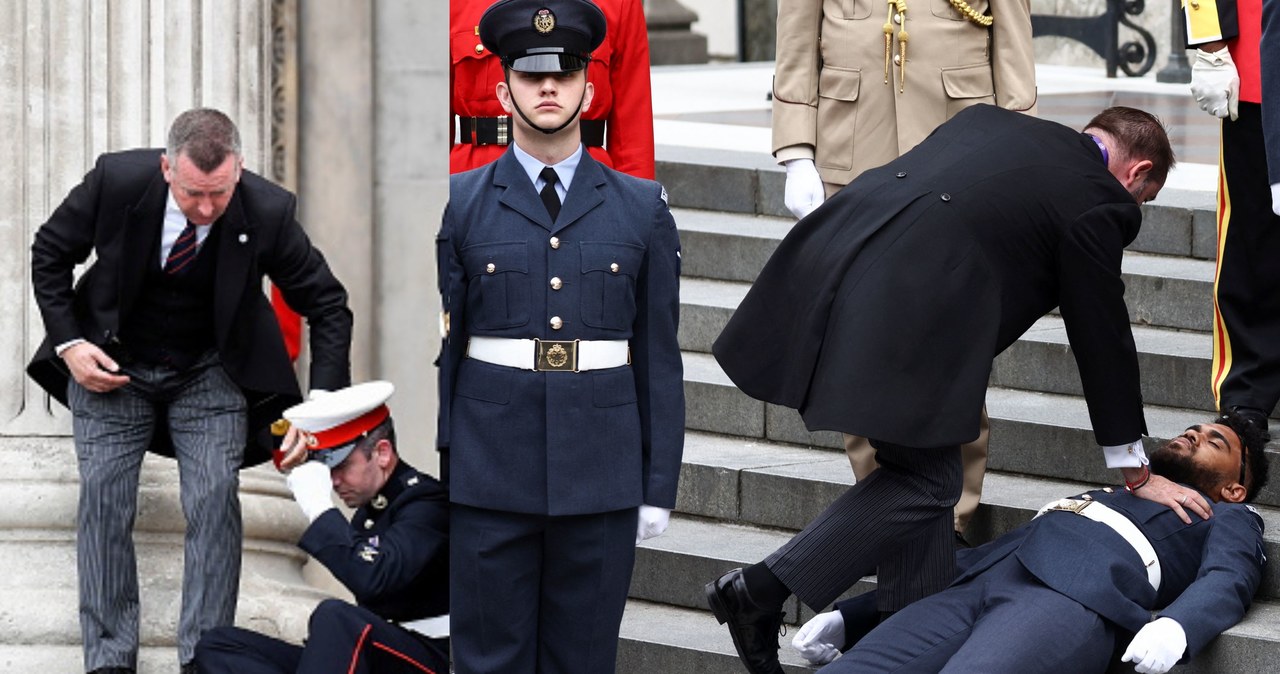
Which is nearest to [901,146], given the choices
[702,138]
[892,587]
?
[892,587]

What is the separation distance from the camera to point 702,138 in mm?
9516

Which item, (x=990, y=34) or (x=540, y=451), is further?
(x=990, y=34)

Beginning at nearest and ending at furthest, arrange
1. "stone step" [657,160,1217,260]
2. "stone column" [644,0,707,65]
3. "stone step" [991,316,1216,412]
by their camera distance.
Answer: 1. "stone step" [991,316,1216,412]
2. "stone step" [657,160,1217,260]
3. "stone column" [644,0,707,65]

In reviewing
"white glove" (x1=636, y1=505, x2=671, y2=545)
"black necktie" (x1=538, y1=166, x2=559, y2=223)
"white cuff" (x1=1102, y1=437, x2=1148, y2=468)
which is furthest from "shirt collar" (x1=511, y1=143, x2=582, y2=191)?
"white cuff" (x1=1102, y1=437, x2=1148, y2=468)

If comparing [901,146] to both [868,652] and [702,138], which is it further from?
[702,138]

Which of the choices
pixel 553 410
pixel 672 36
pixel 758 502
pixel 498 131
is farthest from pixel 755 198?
pixel 672 36

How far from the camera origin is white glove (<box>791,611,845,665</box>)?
18.6ft

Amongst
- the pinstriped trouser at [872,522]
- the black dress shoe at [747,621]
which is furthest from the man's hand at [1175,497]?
the black dress shoe at [747,621]

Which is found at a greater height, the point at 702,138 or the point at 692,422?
the point at 702,138

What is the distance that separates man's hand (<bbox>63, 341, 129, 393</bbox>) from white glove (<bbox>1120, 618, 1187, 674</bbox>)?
250 cm

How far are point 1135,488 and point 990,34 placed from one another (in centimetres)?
125

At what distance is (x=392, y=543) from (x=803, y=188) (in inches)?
57.1

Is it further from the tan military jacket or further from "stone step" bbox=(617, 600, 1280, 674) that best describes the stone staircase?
the tan military jacket

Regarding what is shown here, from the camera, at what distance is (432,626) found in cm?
559
